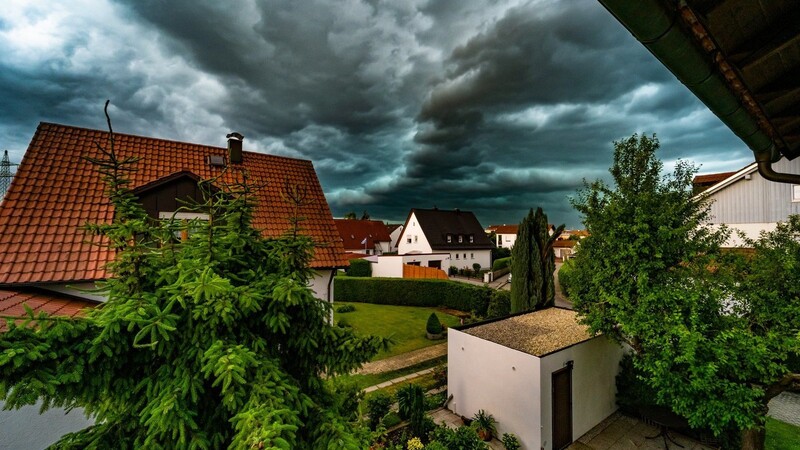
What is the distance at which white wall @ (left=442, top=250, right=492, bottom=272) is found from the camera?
37750mm

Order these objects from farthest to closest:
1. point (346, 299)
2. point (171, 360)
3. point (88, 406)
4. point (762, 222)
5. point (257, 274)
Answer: point (346, 299) < point (762, 222) < point (257, 274) < point (171, 360) < point (88, 406)

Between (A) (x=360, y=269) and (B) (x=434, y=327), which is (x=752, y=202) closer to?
(B) (x=434, y=327)

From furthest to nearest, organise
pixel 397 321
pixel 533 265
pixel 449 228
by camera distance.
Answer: pixel 449 228 → pixel 397 321 → pixel 533 265

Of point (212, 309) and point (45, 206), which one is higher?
point (45, 206)

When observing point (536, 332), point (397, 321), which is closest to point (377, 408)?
point (536, 332)

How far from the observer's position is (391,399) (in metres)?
9.48

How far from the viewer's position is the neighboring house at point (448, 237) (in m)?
37.8

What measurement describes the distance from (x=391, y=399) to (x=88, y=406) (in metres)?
8.37

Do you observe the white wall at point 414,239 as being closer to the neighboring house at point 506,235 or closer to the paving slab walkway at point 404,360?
the paving slab walkway at point 404,360

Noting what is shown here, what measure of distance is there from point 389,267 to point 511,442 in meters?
19.8

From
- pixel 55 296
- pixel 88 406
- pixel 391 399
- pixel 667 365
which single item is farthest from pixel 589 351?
pixel 55 296

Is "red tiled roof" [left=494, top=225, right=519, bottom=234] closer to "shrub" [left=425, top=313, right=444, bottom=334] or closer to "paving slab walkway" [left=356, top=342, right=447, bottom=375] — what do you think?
"shrub" [left=425, top=313, right=444, bottom=334]

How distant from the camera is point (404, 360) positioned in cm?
1323

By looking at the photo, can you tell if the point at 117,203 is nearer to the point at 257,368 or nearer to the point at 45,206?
the point at 257,368
